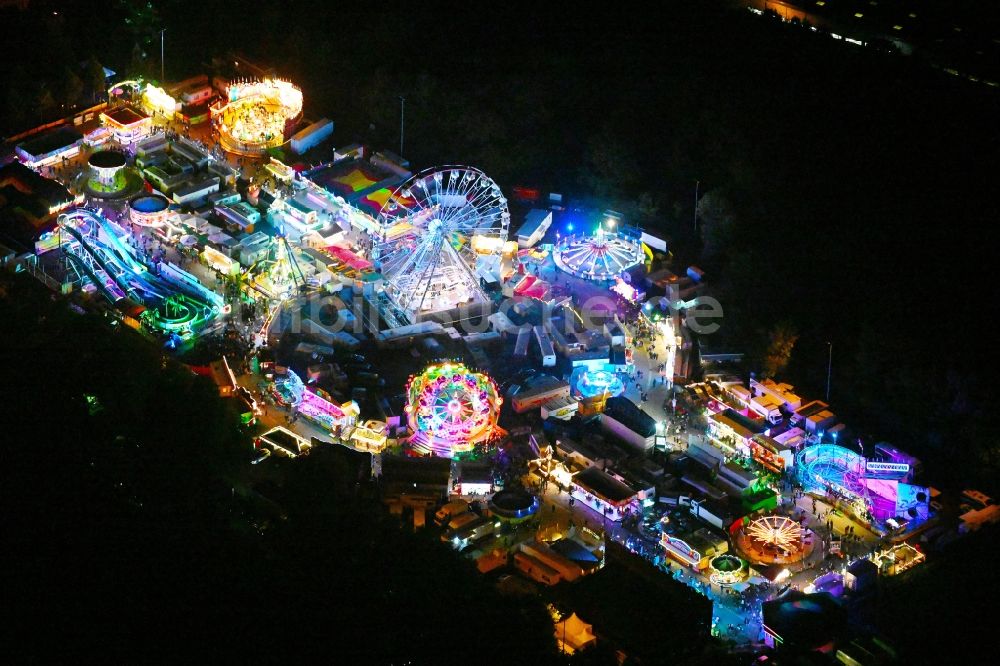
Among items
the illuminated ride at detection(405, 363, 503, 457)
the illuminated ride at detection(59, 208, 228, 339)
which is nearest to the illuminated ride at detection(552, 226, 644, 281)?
the illuminated ride at detection(405, 363, 503, 457)

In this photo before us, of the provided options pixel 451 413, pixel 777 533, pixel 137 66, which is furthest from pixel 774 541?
pixel 137 66

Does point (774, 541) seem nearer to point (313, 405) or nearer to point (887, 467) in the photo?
point (887, 467)

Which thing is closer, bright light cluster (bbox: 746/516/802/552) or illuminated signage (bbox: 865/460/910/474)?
bright light cluster (bbox: 746/516/802/552)

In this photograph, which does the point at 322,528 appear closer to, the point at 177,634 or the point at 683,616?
the point at 177,634

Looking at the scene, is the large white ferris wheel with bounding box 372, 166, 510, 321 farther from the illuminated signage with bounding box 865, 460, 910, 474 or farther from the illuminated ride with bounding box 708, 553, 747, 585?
the illuminated signage with bounding box 865, 460, 910, 474

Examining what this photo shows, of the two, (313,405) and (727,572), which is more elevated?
(727,572)

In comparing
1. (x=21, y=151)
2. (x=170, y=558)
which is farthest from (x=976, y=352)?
(x=21, y=151)

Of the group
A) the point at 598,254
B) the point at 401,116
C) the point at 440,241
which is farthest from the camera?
the point at 401,116

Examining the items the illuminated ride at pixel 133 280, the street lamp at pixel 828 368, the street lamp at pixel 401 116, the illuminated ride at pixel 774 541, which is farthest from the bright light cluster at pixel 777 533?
the street lamp at pixel 401 116
